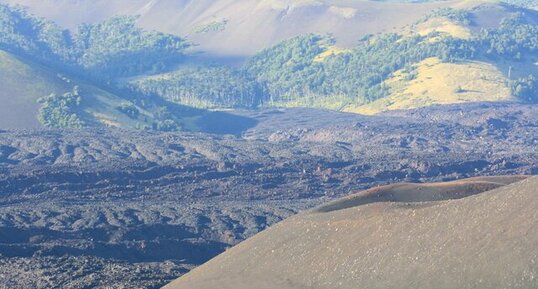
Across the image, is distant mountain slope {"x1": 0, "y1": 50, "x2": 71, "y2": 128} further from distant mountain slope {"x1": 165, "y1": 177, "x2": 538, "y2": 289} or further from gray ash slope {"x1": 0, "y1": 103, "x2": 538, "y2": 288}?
distant mountain slope {"x1": 165, "y1": 177, "x2": 538, "y2": 289}

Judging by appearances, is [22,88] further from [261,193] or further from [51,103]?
[261,193]

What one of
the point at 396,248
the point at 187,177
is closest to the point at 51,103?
the point at 187,177

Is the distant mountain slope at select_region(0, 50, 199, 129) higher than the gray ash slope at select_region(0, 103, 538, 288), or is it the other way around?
the gray ash slope at select_region(0, 103, 538, 288)

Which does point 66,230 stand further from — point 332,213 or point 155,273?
point 332,213

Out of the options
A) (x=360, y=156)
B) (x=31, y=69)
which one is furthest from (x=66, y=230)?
(x=31, y=69)

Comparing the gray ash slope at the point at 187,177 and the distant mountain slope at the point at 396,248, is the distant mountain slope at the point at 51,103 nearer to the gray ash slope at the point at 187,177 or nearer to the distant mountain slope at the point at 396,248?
the gray ash slope at the point at 187,177

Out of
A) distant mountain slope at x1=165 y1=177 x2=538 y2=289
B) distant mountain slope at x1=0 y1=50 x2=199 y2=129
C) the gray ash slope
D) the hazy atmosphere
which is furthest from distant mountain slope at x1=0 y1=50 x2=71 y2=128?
distant mountain slope at x1=165 y1=177 x2=538 y2=289
